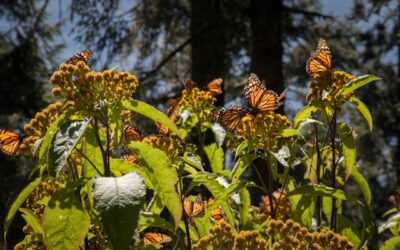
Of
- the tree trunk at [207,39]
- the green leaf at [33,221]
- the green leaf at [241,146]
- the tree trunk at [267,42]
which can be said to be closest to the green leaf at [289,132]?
the green leaf at [241,146]

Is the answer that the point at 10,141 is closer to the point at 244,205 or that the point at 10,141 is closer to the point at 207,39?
the point at 244,205

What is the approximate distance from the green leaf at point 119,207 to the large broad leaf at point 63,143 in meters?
0.10

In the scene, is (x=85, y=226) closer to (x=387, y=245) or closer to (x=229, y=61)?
(x=387, y=245)

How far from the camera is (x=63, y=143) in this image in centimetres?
137

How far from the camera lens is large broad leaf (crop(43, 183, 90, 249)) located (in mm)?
1389

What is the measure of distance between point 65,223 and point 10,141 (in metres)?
0.52

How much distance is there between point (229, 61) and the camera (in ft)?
30.1

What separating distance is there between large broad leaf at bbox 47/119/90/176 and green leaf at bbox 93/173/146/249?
0.10m

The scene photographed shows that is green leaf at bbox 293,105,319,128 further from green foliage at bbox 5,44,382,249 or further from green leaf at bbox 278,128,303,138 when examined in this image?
green leaf at bbox 278,128,303,138

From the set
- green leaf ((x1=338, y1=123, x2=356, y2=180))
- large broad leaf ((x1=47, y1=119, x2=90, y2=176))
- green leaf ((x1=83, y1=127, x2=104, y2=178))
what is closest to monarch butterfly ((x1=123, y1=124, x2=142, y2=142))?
green leaf ((x1=83, y1=127, x2=104, y2=178))

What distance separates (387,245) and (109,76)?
1204 millimetres

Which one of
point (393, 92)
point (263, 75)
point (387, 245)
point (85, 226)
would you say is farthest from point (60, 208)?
point (393, 92)

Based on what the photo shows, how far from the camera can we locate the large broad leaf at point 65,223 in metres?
1.39

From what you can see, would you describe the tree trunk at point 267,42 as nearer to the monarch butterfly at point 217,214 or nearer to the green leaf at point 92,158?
the monarch butterfly at point 217,214
